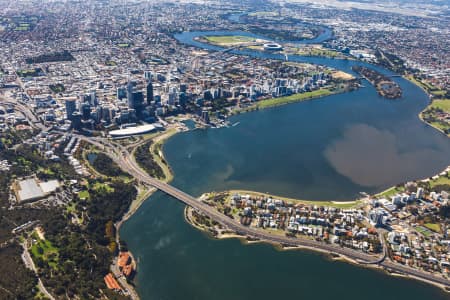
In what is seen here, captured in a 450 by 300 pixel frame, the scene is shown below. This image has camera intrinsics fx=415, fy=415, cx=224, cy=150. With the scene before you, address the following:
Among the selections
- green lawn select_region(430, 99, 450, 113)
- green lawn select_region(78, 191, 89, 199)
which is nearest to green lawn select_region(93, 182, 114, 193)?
green lawn select_region(78, 191, 89, 199)

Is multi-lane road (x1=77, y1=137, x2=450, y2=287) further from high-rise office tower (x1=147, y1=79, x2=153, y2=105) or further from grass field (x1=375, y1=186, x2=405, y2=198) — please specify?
high-rise office tower (x1=147, y1=79, x2=153, y2=105)

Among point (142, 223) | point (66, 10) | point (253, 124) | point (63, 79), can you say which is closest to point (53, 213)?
point (142, 223)

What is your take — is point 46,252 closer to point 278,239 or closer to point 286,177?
point 278,239

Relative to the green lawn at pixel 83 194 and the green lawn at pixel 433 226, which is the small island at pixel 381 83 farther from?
the green lawn at pixel 83 194

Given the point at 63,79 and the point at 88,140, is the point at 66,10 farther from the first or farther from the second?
the point at 88,140

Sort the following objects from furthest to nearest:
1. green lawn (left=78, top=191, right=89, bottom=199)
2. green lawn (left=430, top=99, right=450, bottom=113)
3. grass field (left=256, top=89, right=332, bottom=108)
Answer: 1. green lawn (left=430, top=99, right=450, bottom=113)
2. grass field (left=256, top=89, right=332, bottom=108)
3. green lawn (left=78, top=191, right=89, bottom=199)
